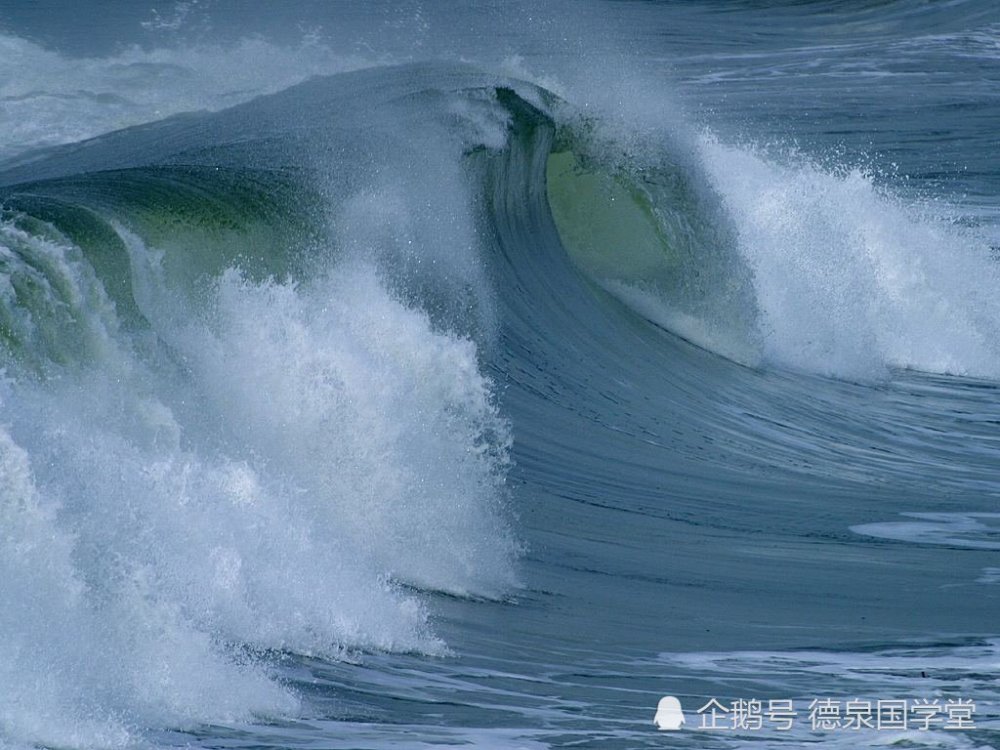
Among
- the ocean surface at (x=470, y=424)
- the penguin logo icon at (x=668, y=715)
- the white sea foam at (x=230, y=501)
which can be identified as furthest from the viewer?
the penguin logo icon at (x=668, y=715)

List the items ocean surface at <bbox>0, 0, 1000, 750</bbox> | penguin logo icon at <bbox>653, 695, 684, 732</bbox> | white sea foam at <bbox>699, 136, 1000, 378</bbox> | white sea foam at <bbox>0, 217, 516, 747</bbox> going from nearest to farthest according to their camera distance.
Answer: white sea foam at <bbox>0, 217, 516, 747</bbox> → ocean surface at <bbox>0, 0, 1000, 750</bbox> → penguin logo icon at <bbox>653, 695, 684, 732</bbox> → white sea foam at <bbox>699, 136, 1000, 378</bbox>

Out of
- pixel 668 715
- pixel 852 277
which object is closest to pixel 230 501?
pixel 668 715

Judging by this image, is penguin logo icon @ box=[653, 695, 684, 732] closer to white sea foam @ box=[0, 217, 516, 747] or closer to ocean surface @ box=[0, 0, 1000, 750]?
ocean surface @ box=[0, 0, 1000, 750]

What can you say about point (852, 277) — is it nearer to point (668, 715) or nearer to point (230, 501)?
point (668, 715)

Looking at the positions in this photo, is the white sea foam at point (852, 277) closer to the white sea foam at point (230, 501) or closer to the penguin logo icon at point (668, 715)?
the white sea foam at point (230, 501)

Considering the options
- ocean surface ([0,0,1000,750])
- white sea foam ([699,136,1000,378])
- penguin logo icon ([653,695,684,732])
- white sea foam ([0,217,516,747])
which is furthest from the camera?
white sea foam ([699,136,1000,378])

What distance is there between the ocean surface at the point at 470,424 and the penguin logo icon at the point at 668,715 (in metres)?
0.04

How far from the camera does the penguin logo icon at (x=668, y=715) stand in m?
4.68

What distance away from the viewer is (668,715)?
4.79 m

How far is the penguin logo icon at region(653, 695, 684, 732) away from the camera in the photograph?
15.4ft

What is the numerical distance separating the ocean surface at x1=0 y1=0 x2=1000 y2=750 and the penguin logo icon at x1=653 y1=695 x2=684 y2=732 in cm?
4

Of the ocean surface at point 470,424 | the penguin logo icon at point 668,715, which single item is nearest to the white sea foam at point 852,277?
the ocean surface at point 470,424

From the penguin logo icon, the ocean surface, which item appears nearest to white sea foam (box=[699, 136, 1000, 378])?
the ocean surface

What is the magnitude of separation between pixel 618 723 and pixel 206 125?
7.74 meters
